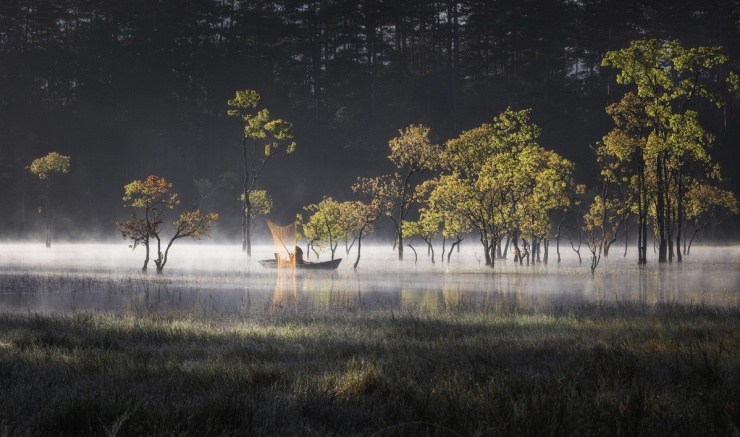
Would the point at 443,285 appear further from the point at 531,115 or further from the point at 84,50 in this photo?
the point at 84,50

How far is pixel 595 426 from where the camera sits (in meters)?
5.75

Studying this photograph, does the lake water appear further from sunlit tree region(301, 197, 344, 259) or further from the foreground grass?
sunlit tree region(301, 197, 344, 259)

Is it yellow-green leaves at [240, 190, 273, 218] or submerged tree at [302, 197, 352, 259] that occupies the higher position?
yellow-green leaves at [240, 190, 273, 218]

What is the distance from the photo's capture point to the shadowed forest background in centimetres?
11175

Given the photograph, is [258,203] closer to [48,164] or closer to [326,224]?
[48,164]

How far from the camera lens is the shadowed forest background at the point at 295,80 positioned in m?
112

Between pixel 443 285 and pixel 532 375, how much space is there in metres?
28.4

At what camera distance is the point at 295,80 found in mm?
127250

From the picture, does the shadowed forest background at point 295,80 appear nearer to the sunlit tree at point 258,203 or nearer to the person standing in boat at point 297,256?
the sunlit tree at point 258,203

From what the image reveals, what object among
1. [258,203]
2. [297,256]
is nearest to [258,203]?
[258,203]

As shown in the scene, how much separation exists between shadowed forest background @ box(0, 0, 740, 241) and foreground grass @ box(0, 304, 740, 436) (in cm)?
9536

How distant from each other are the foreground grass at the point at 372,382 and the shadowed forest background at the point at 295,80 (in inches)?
3755

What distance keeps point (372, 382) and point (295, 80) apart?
122694 mm

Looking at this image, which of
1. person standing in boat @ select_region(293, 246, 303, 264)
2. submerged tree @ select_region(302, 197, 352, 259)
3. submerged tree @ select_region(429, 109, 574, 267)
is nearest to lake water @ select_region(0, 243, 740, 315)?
person standing in boat @ select_region(293, 246, 303, 264)
